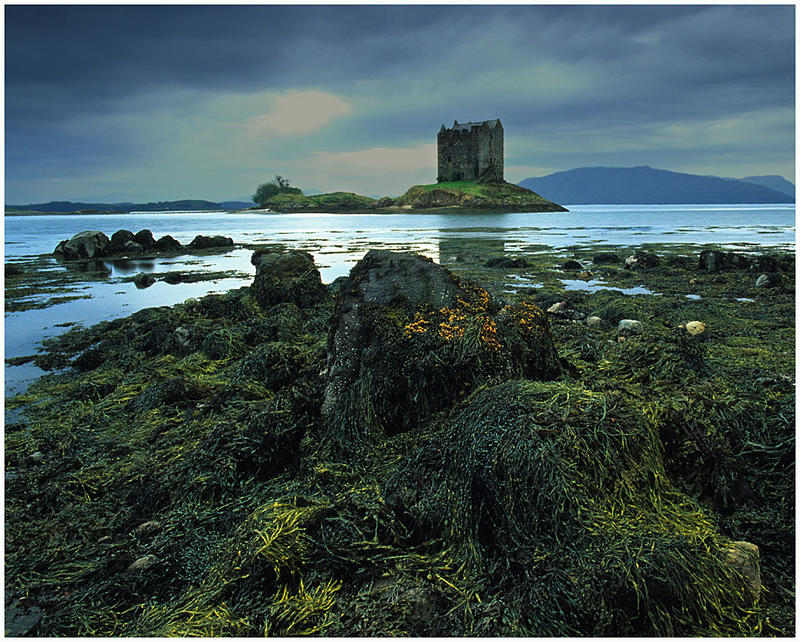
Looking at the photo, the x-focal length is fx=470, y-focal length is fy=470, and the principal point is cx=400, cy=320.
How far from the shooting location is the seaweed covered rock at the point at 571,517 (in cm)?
190

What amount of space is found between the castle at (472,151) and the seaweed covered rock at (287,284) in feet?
301

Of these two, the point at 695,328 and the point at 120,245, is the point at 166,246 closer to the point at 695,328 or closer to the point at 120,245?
the point at 120,245

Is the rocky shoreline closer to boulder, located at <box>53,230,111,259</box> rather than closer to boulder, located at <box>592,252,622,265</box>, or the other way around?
boulder, located at <box>592,252,622,265</box>

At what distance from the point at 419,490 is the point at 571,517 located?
82cm

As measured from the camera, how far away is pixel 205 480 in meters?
3.16

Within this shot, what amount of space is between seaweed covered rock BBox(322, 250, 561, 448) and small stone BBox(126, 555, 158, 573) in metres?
1.27

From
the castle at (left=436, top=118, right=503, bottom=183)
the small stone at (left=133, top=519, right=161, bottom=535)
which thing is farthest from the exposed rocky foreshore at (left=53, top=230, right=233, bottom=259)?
the castle at (left=436, top=118, right=503, bottom=183)

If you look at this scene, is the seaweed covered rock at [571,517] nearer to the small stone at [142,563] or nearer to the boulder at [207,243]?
the small stone at [142,563]

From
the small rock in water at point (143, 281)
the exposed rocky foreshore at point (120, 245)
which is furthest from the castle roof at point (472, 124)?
the small rock in water at point (143, 281)

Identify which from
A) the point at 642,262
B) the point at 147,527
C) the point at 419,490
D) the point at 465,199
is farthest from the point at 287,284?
the point at 465,199

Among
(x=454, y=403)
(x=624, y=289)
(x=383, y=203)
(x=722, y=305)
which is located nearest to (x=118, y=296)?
(x=454, y=403)

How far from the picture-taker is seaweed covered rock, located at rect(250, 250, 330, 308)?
8.97 meters

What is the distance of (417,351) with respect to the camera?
3.50 metres

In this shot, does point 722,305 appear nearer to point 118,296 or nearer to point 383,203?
point 118,296
